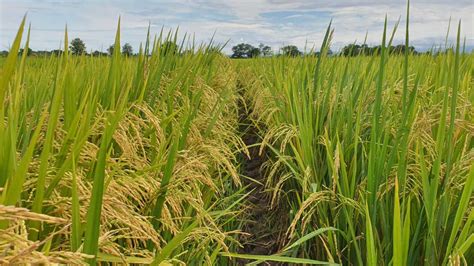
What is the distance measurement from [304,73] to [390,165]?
1.67 metres

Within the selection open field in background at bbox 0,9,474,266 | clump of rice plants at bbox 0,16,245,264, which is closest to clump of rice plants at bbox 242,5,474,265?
open field in background at bbox 0,9,474,266

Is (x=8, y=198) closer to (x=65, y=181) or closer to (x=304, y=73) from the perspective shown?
(x=65, y=181)

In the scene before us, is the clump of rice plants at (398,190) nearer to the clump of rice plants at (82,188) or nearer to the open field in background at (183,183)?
the open field in background at (183,183)

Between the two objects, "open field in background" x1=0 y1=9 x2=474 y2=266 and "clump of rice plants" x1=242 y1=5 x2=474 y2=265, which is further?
"clump of rice plants" x1=242 y1=5 x2=474 y2=265

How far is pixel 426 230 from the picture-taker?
159 centimetres

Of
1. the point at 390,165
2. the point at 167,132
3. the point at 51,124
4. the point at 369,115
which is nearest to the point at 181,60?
the point at 167,132

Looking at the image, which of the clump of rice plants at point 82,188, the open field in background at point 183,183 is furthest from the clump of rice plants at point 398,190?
the clump of rice plants at point 82,188

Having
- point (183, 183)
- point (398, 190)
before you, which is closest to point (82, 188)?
point (183, 183)

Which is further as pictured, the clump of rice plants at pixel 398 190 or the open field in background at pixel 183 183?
the clump of rice plants at pixel 398 190

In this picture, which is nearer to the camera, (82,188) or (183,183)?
(82,188)

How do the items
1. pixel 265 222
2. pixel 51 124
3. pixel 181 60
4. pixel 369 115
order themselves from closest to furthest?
1. pixel 51 124
2. pixel 369 115
3. pixel 265 222
4. pixel 181 60

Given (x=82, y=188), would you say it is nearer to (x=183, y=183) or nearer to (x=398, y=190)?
(x=183, y=183)

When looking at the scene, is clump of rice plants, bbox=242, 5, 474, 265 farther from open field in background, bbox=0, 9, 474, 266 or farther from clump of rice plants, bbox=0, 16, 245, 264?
clump of rice plants, bbox=0, 16, 245, 264

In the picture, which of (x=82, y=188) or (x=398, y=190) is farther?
(x=398, y=190)
